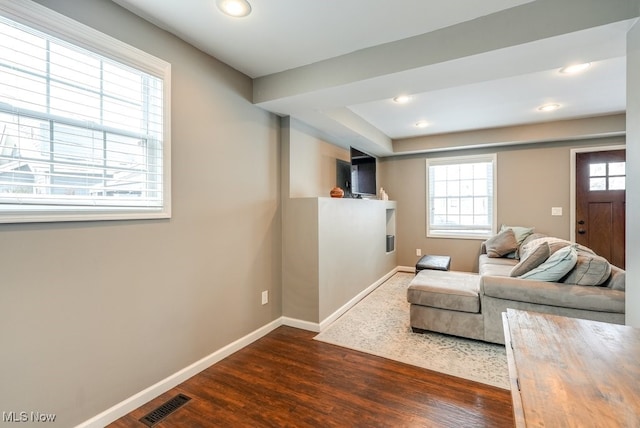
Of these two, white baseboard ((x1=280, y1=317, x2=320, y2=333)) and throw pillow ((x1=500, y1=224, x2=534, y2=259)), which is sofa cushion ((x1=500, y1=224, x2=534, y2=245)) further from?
white baseboard ((x1=280, y1=317, x2=320, y2=333))

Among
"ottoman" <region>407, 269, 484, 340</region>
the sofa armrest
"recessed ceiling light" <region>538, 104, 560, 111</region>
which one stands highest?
"recessed ceiling light" <region>538, 104, 560, 111</region>

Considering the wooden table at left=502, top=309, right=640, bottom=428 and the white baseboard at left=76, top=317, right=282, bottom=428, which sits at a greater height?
the wooden table at left=502, top=309, right=640, bottom=428

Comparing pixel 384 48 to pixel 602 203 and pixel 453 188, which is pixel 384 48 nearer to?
pixel 453 188

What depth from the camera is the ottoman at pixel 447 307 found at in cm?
268

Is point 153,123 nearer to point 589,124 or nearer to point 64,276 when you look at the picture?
point 64,276

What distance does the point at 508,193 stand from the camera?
4.94 m

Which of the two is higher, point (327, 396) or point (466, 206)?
point (466, 206)

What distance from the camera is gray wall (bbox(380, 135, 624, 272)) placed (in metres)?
4.61

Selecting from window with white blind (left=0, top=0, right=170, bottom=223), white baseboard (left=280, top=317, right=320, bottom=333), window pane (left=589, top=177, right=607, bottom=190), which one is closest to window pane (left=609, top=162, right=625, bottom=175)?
window pane (left=589, top=177, right=607, bottom=190)

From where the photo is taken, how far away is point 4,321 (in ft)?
4.51

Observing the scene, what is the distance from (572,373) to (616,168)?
5.03m

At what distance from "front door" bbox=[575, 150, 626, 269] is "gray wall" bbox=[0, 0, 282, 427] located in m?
4.71

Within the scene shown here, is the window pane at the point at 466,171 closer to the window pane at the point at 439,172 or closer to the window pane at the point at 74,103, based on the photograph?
the window pane at the point at 439,172

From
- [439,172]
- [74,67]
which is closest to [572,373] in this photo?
[74,67]
